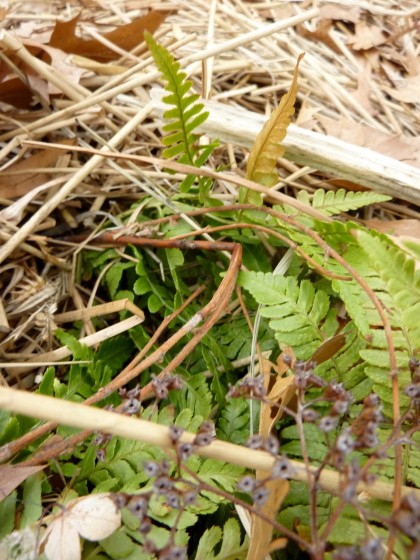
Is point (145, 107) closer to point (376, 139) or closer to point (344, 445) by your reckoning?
point (376, 139)

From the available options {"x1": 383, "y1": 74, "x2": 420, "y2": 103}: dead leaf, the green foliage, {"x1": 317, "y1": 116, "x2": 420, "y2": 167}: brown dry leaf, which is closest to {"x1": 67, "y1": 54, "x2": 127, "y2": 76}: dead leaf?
the green foliage

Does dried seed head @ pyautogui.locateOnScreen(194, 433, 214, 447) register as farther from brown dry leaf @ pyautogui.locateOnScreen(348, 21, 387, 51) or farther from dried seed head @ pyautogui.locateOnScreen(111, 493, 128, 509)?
brown dry leaf @ pyautogui.locateOnScreen(348, 21, 387, 51)

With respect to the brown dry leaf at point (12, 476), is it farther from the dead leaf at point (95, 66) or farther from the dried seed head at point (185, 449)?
the dead leaf at point (95, 66)

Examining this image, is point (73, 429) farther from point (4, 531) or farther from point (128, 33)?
point (128, 33)

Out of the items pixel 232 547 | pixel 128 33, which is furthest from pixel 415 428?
pixel 128 33

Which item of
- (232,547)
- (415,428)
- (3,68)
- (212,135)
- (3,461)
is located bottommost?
(232,547)

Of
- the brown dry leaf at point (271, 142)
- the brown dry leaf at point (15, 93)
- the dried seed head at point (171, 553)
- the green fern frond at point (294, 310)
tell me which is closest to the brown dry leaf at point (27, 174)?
the brown dry leaf at point (15, 93)

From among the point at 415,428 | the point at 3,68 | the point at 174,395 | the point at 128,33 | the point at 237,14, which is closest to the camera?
the point at 415,428

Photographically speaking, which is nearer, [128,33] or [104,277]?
[104,277]
